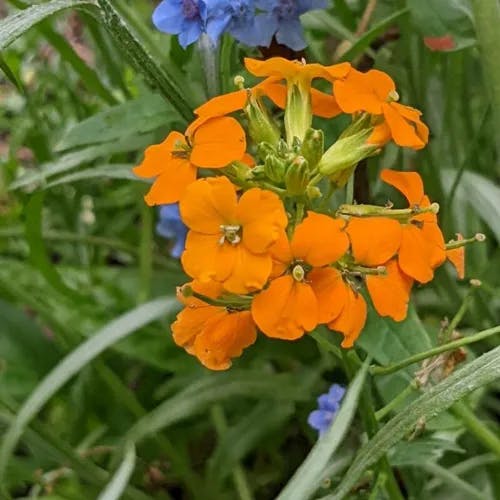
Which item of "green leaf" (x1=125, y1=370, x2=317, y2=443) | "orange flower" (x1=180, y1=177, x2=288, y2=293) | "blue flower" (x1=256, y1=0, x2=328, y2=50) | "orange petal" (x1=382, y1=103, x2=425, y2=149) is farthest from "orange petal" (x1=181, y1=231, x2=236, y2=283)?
"green leaf" (x1=125, y1=370, x2=317, y2=443)

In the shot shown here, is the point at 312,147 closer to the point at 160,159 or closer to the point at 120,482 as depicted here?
the point at 160,159

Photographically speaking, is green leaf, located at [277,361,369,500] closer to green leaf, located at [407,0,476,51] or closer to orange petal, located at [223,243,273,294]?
orange petal, located at [223,243,273,294]

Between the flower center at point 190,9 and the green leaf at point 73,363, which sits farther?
the green leaf at point 73,363

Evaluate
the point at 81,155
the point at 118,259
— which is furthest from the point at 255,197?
the point at 118,259

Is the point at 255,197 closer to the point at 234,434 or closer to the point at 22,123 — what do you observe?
the point at 234,434

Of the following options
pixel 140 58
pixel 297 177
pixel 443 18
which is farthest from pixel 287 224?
pixel 443 18

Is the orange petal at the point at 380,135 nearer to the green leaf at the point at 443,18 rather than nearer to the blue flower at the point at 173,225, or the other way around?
the green leaf at the point at 443,18

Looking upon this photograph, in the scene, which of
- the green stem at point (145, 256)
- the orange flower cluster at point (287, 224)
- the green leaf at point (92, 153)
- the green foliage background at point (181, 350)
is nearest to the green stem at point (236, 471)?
the green foliage background at point (181, 350)
